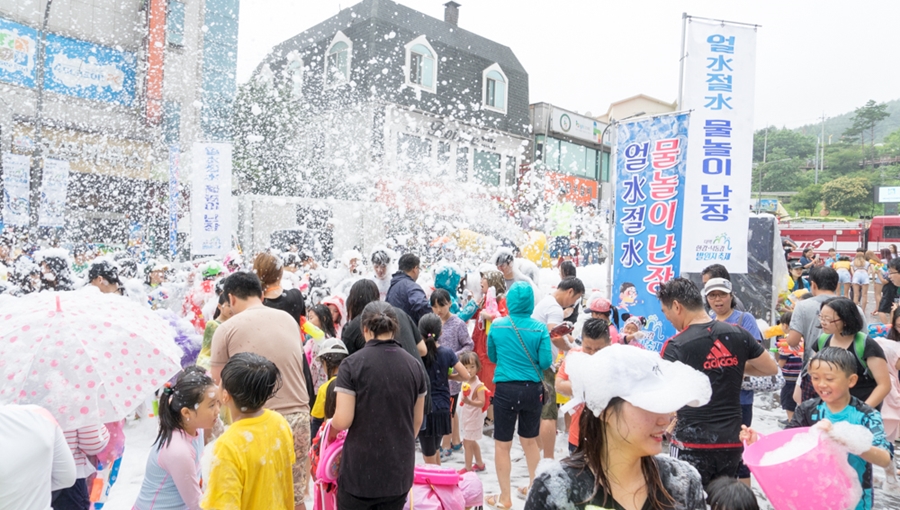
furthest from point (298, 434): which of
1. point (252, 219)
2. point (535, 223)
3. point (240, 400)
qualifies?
point (535, 223)

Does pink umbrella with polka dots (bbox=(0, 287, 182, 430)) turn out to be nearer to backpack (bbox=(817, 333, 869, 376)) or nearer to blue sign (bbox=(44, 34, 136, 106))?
backpack (bbox=(817, 333, 869, 376))

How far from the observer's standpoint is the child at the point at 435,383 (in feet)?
13.9

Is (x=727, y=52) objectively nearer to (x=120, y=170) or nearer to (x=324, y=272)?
(x=324, y=272)

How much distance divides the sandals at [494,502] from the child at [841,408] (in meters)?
2.00

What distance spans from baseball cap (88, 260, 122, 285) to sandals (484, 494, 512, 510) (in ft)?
11.4

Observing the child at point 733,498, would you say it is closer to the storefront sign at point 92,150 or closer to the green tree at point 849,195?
the storefront sign at point 92,150

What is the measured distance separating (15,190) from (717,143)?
1352 centimetres

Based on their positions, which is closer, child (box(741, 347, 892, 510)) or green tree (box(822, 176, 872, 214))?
child (box(741, 347, 892, 510))

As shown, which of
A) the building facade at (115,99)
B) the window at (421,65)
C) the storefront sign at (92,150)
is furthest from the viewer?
the window at (421,65)

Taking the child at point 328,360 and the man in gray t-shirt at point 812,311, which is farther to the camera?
the man in gray t-shirt at point 812,311

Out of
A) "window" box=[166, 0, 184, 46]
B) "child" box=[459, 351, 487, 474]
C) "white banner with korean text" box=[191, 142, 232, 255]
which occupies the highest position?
"window" box=[166, 0, 184, 46]

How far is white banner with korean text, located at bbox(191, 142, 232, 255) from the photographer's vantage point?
9.13 metres

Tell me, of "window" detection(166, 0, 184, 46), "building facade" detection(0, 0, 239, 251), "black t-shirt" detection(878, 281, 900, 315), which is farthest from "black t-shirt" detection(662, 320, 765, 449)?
"window" detection(166, 0, 184, 46)

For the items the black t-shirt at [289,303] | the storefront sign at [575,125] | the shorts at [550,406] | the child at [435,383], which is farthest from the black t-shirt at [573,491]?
the storefront sign at [575,125]
